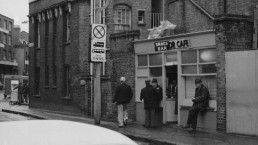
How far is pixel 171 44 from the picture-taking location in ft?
55.1

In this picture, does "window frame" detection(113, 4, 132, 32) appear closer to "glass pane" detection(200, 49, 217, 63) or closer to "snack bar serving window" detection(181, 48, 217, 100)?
"snack bar serving window" detection(181, 48, 217, 100)

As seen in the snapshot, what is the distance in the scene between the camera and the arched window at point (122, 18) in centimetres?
2617

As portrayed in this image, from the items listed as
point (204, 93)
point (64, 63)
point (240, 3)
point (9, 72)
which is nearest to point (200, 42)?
point (204, 93)

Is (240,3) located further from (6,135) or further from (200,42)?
(6,135)

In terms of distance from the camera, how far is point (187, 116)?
16.1 metres

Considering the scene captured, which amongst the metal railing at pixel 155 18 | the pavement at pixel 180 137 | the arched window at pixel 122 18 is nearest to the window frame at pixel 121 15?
the arched window at pixel 122 18

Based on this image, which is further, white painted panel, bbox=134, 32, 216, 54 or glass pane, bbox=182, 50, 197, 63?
glass pane, bbox=182, 50, 197, 63

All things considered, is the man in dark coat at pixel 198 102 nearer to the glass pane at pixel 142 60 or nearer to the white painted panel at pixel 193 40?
the white painted panel at pixel 193 40

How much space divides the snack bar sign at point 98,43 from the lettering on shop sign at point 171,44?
2.18 meters

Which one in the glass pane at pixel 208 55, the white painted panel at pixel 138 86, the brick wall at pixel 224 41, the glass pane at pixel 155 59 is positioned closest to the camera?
the brick wall at pixel 224 41

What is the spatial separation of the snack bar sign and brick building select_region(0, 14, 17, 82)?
67.8m

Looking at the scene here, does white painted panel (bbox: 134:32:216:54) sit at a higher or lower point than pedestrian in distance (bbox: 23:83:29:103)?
higher

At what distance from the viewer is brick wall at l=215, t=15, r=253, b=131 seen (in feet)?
47.3

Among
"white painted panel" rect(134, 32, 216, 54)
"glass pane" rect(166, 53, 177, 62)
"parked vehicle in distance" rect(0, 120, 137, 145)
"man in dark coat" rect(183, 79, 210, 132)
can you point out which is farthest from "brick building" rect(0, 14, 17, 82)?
"parked vehicle in distance" rect(0, 120, 137, 145)
